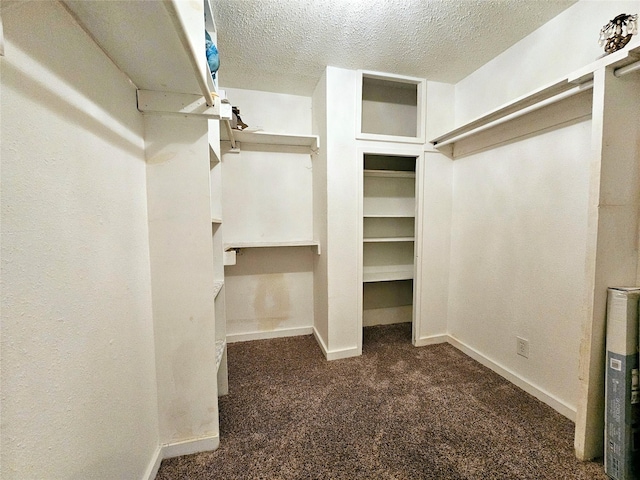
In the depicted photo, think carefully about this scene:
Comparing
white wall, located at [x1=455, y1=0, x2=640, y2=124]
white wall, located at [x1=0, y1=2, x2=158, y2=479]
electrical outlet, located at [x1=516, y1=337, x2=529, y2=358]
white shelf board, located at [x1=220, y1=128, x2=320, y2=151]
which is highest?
white wall, located at [x1=455, y1=0, x2=640, y2=124]

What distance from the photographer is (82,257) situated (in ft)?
2.53

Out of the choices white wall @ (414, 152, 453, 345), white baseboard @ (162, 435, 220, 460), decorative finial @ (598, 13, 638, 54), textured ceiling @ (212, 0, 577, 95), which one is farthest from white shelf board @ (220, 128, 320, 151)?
white baseboard @ (162, 435, 220, 460)

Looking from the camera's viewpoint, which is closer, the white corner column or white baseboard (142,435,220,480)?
the white corner column

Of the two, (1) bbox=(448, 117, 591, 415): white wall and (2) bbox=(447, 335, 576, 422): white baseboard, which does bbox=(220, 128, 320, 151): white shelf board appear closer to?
(1) bbox=(448, 117, 591, 415): white wall

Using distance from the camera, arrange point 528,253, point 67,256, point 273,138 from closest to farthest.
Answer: point 67,256 → point 528,253 → point 273,138

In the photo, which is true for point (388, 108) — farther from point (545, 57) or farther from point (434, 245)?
point (434, 245)

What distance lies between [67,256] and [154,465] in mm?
1110

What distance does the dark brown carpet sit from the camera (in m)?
1.24

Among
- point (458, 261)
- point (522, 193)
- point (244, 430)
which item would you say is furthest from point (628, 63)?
point (244, 430)

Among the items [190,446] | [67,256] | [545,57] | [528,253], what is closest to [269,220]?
[190,446]

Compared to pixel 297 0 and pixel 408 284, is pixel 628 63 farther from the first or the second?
pixel 408 284

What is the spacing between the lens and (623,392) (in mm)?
1134

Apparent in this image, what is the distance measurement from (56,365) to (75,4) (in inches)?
36.9

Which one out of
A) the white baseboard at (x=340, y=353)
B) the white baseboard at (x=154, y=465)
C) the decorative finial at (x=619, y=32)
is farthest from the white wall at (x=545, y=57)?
Answer: the white baseboard at (x=154, y=465)
